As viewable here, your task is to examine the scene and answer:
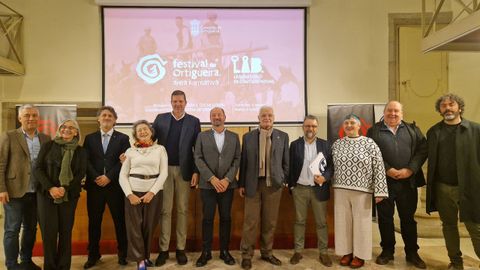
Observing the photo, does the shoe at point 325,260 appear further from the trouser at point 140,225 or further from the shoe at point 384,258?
the trouser at point 140,225

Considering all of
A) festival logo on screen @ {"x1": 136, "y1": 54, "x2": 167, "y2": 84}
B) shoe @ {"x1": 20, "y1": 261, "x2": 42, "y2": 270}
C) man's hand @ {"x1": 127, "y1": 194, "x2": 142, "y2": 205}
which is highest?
festival logo on screen @ {"x1": 136, "y1": 54, "x2": 167, "y2": 84}

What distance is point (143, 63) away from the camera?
18.7 ft

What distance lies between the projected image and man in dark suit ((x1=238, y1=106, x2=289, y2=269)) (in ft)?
7.74

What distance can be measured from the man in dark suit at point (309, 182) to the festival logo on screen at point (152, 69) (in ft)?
9.84

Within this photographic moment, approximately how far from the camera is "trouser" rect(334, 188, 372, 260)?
3365mm

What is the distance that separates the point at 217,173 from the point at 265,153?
0.51 metres

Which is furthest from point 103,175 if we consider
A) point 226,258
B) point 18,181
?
point 226,258

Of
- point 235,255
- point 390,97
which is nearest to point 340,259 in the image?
point 235,255

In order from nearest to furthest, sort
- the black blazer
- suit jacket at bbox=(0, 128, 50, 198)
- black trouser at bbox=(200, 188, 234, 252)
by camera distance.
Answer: the black blazer
suit jacket at bbox=(0, 128, 50, 198)
black trouser at bbox=(200, 188, 234, 252)

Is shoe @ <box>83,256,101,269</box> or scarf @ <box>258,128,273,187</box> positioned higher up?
scarf @ <box>258,128,273,187</box>

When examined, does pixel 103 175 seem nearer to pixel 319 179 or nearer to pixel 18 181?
pixel 18 181

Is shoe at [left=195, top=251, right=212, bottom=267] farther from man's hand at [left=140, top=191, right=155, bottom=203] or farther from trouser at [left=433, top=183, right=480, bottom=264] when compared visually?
trouser at [left=433, top=183, right=480, bottom=264]

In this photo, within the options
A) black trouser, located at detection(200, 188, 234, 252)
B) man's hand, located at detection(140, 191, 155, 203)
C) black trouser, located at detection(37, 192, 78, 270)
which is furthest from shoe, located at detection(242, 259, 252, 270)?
black trouser, located at detection(37, 192, 78, 270)

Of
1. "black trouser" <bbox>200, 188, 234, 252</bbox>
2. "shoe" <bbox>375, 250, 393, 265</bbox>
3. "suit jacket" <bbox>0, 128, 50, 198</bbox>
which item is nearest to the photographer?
"suit jacket" <bbox>0, 128, 50, 198</bbox>
